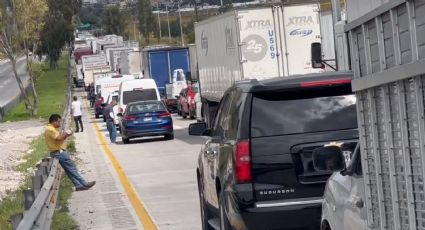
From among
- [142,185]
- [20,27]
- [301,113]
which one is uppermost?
[20,27]

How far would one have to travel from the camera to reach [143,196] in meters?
19.2

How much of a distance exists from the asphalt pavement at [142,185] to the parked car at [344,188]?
663cm

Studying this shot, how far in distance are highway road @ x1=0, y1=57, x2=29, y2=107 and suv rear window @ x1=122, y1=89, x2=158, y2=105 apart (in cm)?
4396

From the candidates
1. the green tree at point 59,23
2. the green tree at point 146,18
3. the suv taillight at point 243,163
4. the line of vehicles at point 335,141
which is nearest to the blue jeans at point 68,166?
the line of vehicles at point 335,141

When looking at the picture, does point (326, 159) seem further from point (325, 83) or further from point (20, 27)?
point (20, 27)

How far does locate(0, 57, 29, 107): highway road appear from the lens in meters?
98.3

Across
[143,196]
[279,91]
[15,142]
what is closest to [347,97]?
[279,91]

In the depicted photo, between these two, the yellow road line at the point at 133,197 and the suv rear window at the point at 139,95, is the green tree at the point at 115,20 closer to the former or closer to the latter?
the suv rear window at the point at 139,95

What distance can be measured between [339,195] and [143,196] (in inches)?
459

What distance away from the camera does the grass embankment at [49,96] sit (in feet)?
222

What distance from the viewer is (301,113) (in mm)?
10188

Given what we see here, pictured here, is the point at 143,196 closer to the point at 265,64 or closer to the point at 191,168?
the point at 191,168

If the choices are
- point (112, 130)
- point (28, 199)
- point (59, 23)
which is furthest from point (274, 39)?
point (59, 23)

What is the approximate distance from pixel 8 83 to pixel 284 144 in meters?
114
